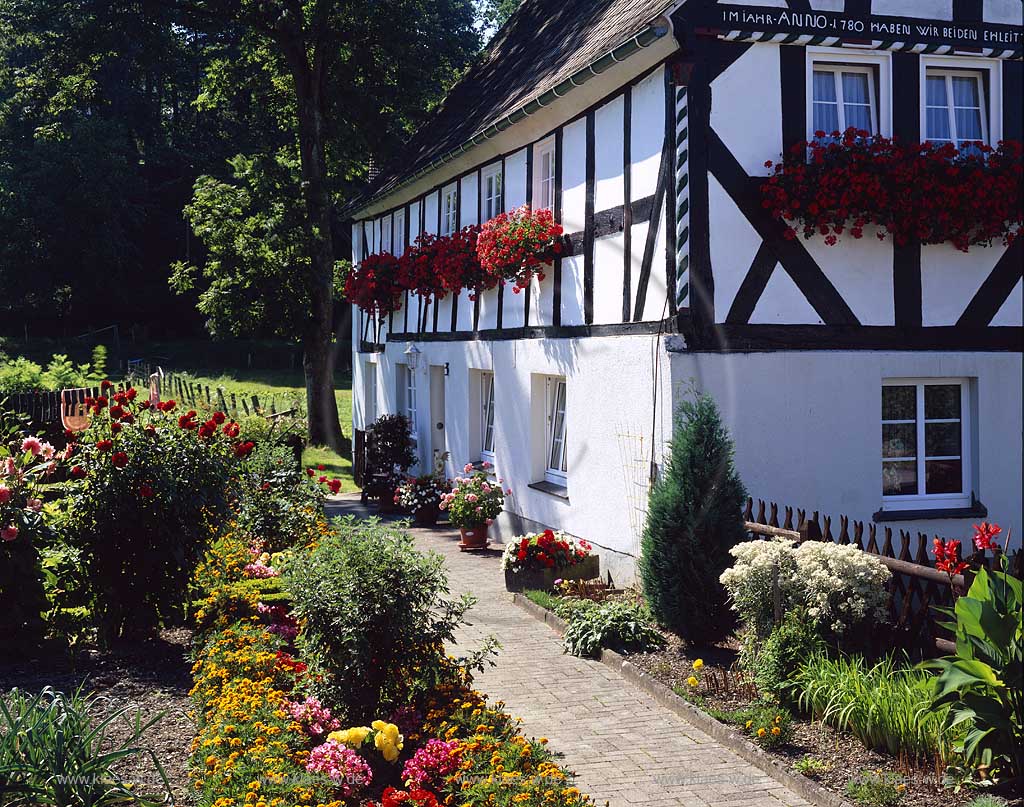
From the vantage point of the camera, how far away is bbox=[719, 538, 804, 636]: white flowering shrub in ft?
24.6

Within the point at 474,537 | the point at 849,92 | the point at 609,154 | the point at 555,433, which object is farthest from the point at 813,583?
the point at 474,537

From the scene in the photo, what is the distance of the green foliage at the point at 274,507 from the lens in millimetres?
11195

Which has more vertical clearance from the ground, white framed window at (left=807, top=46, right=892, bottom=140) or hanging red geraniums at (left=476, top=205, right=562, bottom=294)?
white framed window at (left=807, top=46, right=892, bottom=140)

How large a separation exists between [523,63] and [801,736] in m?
12.3

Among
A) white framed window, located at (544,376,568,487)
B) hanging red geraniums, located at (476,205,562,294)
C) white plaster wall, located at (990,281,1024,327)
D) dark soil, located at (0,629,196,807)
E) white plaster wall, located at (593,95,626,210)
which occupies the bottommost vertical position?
dark soil, located at (0,629,196,807)

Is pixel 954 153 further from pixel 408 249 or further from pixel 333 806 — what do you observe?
pixel 408 249

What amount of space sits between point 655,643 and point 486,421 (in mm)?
8159

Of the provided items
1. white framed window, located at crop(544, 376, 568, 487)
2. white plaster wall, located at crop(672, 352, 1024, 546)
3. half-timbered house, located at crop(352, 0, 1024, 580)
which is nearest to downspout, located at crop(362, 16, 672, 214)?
half-timbered house, located at crop(352, 0, 1024, 580)

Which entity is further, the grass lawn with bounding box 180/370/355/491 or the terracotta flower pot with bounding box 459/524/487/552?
the grass lawn with bounding box 180/370/355/491

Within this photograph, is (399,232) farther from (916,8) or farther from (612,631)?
(612,631)

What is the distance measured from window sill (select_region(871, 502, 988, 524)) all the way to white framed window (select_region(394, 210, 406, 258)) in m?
12.2

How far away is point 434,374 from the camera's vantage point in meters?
18.8

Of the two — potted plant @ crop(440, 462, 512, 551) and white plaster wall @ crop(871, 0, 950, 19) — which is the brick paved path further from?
white plaster wall @ crop(871, 0, 950, 19)

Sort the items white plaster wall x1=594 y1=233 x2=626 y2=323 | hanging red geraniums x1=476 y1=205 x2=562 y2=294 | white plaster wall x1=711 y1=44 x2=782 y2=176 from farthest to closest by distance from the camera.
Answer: hanging red geraniums x1=476 y1=205 x2=562 y2=294 < white plaster wall x1=594 y1=233 x2=626 y2=323 < white plaster wall x1=711 y1=44 x2=782 y2=176
